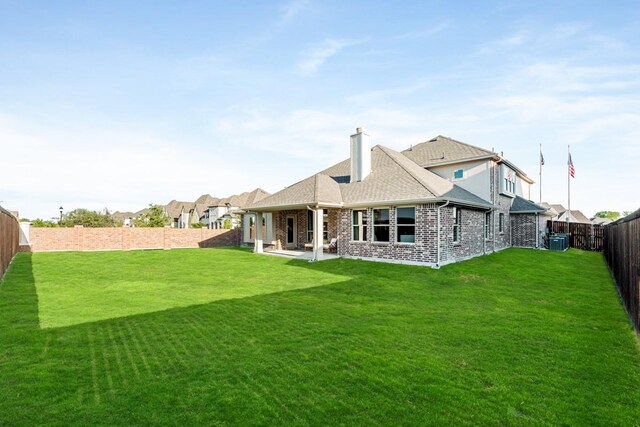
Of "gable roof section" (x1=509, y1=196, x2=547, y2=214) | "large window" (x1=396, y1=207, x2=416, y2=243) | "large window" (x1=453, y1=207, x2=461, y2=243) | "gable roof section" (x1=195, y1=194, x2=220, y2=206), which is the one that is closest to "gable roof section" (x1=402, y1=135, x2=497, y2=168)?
"large window" (x1=453, y1=207, x2=461, y2=243)

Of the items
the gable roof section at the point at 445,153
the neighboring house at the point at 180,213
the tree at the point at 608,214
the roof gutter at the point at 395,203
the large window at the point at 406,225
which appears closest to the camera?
the roof gutter at the point at 395,203

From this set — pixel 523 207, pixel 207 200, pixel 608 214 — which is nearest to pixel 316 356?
pixel 523 207

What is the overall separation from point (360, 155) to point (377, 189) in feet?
8.54

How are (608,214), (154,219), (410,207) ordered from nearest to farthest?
1. (410,207)
2. (154,219)
3. (608,214)

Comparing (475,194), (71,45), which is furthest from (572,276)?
(71,45)

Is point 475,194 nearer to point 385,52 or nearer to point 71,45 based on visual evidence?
point 385,52

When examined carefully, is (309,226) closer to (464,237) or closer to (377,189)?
(377,189)

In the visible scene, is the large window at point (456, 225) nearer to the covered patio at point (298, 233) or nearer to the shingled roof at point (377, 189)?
the shingled roof at point (377, 189)

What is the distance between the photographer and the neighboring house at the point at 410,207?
1452 centimetres

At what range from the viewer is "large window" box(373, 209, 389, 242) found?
1553cm

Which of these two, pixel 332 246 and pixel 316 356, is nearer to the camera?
pixel 316 356

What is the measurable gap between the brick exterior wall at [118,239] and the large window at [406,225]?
1770 centimetres

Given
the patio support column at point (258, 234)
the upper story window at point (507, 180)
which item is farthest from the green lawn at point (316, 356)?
the upper story window at point (507, 180)

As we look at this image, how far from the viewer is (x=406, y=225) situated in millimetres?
14906
